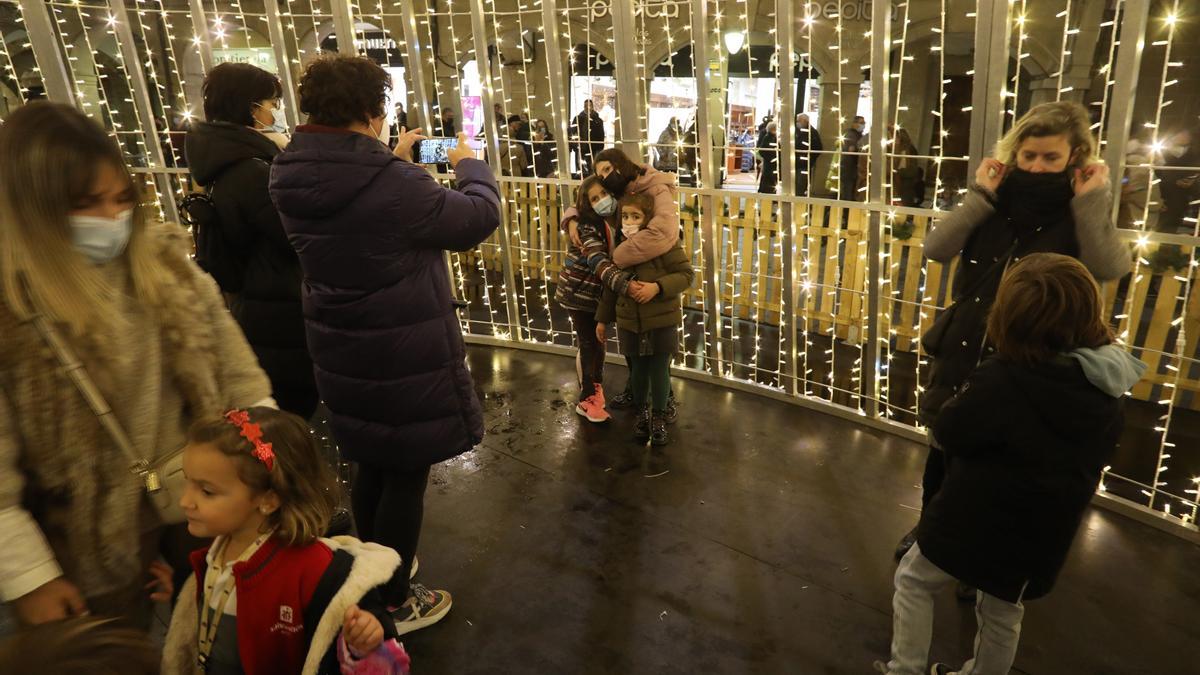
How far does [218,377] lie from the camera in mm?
1528

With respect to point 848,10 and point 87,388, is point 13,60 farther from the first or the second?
point 87,388

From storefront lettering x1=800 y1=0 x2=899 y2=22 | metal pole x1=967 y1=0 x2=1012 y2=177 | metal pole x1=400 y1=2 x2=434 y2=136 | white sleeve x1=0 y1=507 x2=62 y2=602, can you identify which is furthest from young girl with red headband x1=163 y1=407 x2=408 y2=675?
storefront lettering x1=800 y1=0 x2=899 y2=22

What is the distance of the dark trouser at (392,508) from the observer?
2154mm

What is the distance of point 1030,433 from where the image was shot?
5.52 feet

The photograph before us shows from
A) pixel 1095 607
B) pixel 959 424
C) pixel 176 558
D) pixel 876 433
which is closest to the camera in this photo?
pixel 176 558

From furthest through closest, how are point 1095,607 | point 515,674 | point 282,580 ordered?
point 1095,607 < point 515,674 < point 282,580

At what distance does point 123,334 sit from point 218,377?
24 cm

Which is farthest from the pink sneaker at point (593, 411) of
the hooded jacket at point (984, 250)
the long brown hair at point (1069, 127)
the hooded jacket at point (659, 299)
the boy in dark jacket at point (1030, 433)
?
the long brown hair at point (1069, 127)

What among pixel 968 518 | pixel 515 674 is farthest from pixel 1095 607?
pixel 515 674

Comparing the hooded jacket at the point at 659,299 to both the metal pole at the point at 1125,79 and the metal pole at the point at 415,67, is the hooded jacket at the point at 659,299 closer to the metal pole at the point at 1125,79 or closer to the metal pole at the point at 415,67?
the metal pole at the point at 1125,79

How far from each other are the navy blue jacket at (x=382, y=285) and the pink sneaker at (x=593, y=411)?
1.76 m

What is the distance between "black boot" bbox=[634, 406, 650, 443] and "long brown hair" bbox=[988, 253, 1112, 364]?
2163 millimetres

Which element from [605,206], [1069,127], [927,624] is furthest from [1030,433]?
[605,206]

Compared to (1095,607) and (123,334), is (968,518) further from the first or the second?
(123,334)
